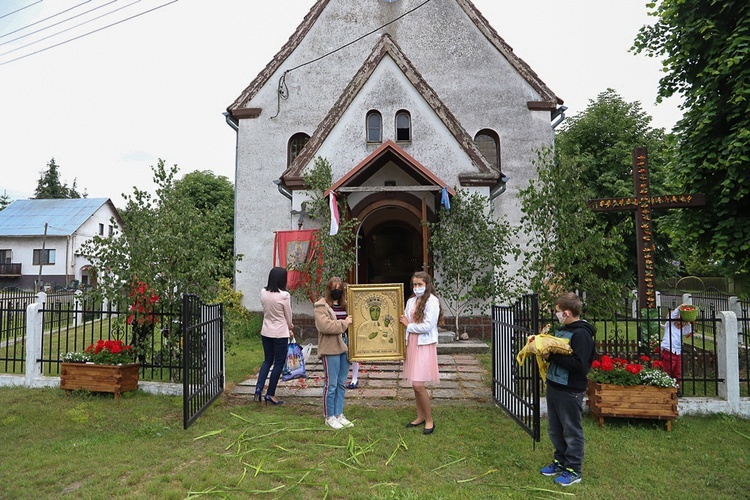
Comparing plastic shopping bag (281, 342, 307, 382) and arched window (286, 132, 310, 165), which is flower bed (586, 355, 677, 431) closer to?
plastic shopping bag (281, 342, 307, 382)

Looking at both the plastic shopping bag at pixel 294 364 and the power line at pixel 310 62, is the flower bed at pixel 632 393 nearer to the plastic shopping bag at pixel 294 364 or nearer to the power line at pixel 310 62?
the plastic shopping bag at pixel 294 364

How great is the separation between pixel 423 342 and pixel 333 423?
1.60m

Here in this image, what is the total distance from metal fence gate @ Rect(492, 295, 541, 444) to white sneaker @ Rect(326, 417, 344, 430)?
7.43ft

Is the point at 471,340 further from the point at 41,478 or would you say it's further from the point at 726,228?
the point at 41,478

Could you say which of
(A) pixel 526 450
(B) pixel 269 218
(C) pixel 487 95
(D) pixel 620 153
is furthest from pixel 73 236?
(A) pixel 526 450

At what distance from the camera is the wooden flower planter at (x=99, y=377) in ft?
23.3

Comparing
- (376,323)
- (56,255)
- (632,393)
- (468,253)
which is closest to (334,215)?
(468,253)

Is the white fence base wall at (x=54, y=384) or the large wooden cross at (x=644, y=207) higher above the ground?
the large wooden cross at (x=644, y=207)

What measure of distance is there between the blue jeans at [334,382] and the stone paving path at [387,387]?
4.01 ft

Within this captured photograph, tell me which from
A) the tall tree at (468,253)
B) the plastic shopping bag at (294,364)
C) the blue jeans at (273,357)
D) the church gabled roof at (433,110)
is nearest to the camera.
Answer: the blue jeans at (273,357)

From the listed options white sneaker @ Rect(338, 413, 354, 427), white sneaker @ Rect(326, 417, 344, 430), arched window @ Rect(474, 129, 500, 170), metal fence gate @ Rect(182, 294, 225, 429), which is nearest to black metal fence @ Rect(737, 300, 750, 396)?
white sneaker @ Rect(338, 413, 354, 427)

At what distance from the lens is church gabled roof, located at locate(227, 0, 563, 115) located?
52.1 ft

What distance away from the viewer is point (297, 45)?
16453 millimetres

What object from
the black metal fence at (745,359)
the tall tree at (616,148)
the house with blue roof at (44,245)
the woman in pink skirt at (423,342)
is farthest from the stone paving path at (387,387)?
the house with blue roof at (44,245)
